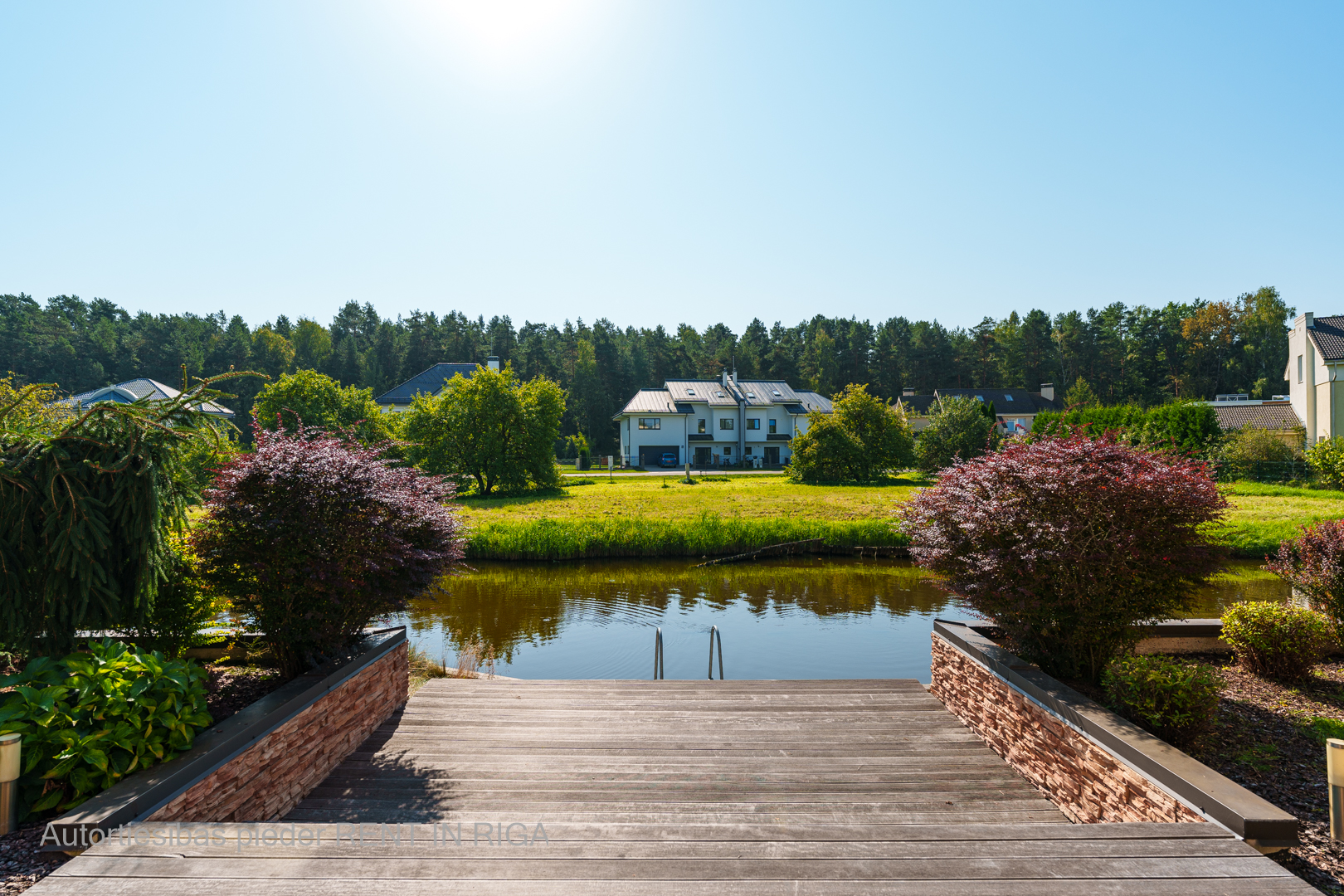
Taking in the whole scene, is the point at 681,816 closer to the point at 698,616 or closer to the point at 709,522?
the point at 698,616

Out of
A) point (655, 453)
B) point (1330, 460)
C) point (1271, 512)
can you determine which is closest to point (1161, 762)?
point (1271, 512)

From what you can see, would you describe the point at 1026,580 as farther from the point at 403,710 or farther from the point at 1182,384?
the point at 1182,384

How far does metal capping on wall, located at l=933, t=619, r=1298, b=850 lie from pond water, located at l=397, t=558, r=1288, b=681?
4578 millimetres

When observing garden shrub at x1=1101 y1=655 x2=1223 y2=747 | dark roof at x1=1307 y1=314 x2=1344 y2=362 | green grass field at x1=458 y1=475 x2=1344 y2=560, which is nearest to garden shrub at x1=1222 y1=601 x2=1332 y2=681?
garden shrub at x1=1101 y1=655 x2=1223 y2=747

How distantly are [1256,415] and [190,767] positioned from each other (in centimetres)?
5317

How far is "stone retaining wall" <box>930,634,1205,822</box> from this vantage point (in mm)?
3939

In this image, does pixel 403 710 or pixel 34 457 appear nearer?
pixel 34 457

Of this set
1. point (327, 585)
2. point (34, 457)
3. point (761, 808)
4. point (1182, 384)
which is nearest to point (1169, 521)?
point (761, 808)

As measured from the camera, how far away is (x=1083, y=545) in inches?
214

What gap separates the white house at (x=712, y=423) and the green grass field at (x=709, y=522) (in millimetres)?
25821

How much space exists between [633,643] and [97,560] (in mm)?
8593

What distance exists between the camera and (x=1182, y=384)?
225 ft

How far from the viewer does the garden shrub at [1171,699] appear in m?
4.63

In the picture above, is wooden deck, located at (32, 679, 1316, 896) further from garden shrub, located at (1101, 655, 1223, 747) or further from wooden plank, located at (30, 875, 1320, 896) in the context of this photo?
garden shrub, located at (1101, 655, 1223, 747)
